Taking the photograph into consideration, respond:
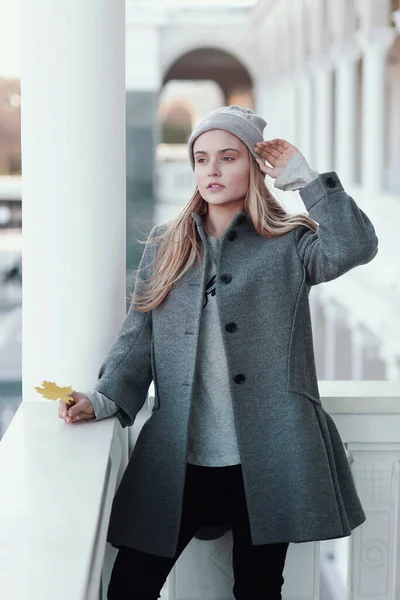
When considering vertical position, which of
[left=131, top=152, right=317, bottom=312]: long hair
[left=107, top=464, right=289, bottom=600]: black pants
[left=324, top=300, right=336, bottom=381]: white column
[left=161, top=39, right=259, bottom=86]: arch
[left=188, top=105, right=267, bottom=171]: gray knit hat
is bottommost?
[left=324, top=300, right=336, bottom=381]: white column

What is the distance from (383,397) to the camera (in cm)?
246

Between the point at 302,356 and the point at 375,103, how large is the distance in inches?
411

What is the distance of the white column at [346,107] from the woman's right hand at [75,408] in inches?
503

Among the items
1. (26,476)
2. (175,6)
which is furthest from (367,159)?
(175,6)

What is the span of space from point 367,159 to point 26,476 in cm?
1131

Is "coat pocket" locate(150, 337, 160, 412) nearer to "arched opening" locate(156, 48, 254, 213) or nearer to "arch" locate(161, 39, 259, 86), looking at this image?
"arched opening" locate(156, 48, 254, 213)

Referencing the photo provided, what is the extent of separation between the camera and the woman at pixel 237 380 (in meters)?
2.19

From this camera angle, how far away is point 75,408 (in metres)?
2.16

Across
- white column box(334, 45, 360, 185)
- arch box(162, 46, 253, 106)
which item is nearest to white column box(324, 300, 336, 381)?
white column box(334, 45, 360, 185)

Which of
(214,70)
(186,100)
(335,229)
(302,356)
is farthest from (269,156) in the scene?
(186,100)

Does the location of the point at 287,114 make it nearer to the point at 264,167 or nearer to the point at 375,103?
the point at 375,103

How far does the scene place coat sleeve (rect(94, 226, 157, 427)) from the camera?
7.43 feet

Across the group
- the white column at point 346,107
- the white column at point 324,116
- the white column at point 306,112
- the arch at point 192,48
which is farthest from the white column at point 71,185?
the arch at point 192,48

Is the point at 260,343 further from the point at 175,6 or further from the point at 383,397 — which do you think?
the point at 175,6
